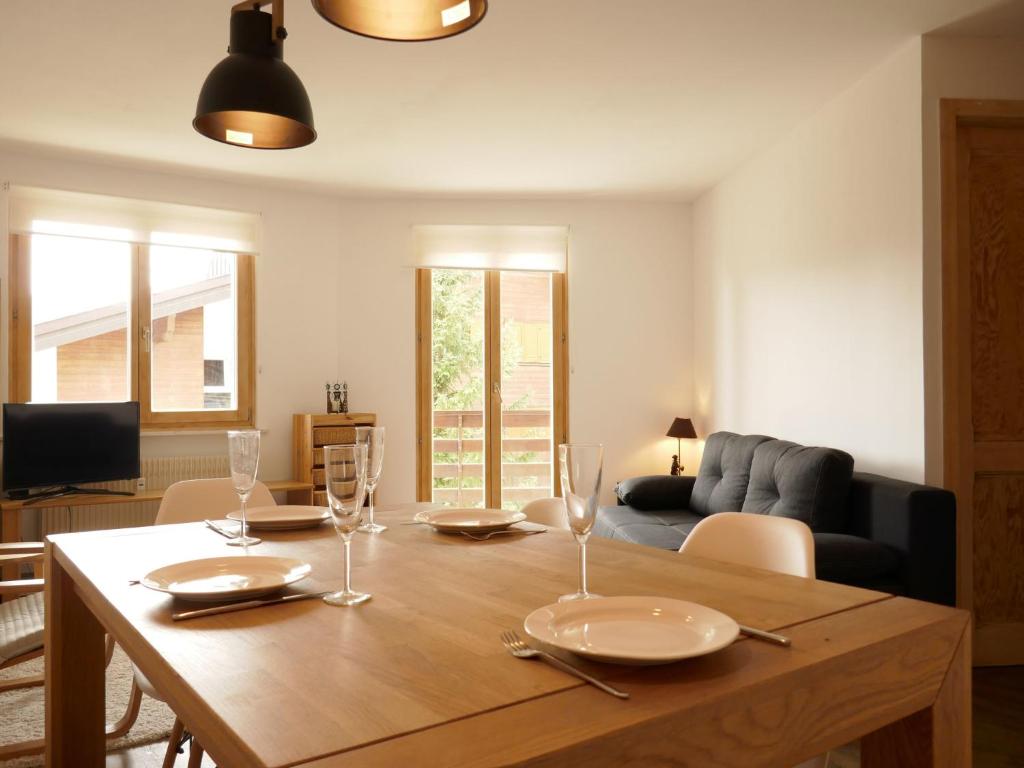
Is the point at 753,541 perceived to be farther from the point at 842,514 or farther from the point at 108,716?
the point at 108,716

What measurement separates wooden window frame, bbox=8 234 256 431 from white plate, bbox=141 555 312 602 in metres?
4.27

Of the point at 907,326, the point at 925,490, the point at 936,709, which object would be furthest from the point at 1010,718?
the point at 936,709

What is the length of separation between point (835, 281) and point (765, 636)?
328 cm

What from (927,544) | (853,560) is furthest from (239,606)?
(927,544)

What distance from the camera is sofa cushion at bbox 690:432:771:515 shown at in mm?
4031

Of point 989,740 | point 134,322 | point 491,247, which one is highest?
point 491,247

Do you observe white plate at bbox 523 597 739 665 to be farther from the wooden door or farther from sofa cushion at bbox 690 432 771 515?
sofa cushion at bbox 690 432 771 515

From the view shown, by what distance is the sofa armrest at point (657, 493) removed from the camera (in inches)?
183

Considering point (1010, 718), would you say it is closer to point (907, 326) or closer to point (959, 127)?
point (907, 326)

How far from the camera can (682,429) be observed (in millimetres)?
5727

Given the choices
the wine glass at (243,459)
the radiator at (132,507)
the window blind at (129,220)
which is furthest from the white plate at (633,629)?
the window blind at (129,220)

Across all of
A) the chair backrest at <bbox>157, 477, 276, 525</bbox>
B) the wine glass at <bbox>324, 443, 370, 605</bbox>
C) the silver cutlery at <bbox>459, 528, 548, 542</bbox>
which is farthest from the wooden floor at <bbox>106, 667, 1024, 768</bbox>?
the wine glass at <bbox>324, 443, 370, 605</bbox>

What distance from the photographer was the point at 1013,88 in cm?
322

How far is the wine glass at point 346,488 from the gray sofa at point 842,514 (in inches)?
76.7
